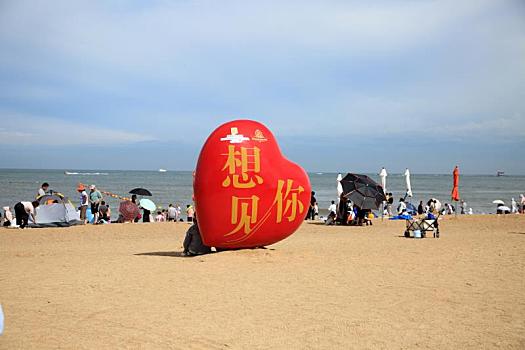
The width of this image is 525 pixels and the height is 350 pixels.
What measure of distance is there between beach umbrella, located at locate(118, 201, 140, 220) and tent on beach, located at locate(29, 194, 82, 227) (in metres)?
2.31

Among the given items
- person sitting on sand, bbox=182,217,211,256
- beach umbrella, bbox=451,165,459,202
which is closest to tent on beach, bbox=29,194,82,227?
person sitting on sand, bbox=182,217,211,256

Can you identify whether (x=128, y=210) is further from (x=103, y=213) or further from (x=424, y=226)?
(x=424, y=226)

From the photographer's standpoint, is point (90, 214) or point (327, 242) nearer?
point (327, 242)

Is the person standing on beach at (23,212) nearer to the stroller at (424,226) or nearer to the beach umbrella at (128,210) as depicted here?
the beach umbrella at (128,210)

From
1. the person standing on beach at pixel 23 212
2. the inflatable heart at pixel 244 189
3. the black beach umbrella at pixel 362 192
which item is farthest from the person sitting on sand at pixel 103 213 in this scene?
the inflatable heart at pixel 244 189

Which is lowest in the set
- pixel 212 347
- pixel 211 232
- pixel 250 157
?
pixel 212 347

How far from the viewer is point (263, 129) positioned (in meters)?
11.0

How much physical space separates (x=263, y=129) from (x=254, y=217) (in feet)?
6.09

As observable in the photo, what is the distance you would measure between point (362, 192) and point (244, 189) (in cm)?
1081

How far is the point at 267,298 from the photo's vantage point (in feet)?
24.9

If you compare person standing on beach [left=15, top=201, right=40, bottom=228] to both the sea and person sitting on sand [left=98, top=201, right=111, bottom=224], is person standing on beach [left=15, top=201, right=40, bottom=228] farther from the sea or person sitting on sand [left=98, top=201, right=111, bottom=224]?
the sea

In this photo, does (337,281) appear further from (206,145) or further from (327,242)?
(327,242)

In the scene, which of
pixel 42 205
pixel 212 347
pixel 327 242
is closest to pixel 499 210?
pixel 327 242

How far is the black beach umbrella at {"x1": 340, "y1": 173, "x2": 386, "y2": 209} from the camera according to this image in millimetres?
20109
